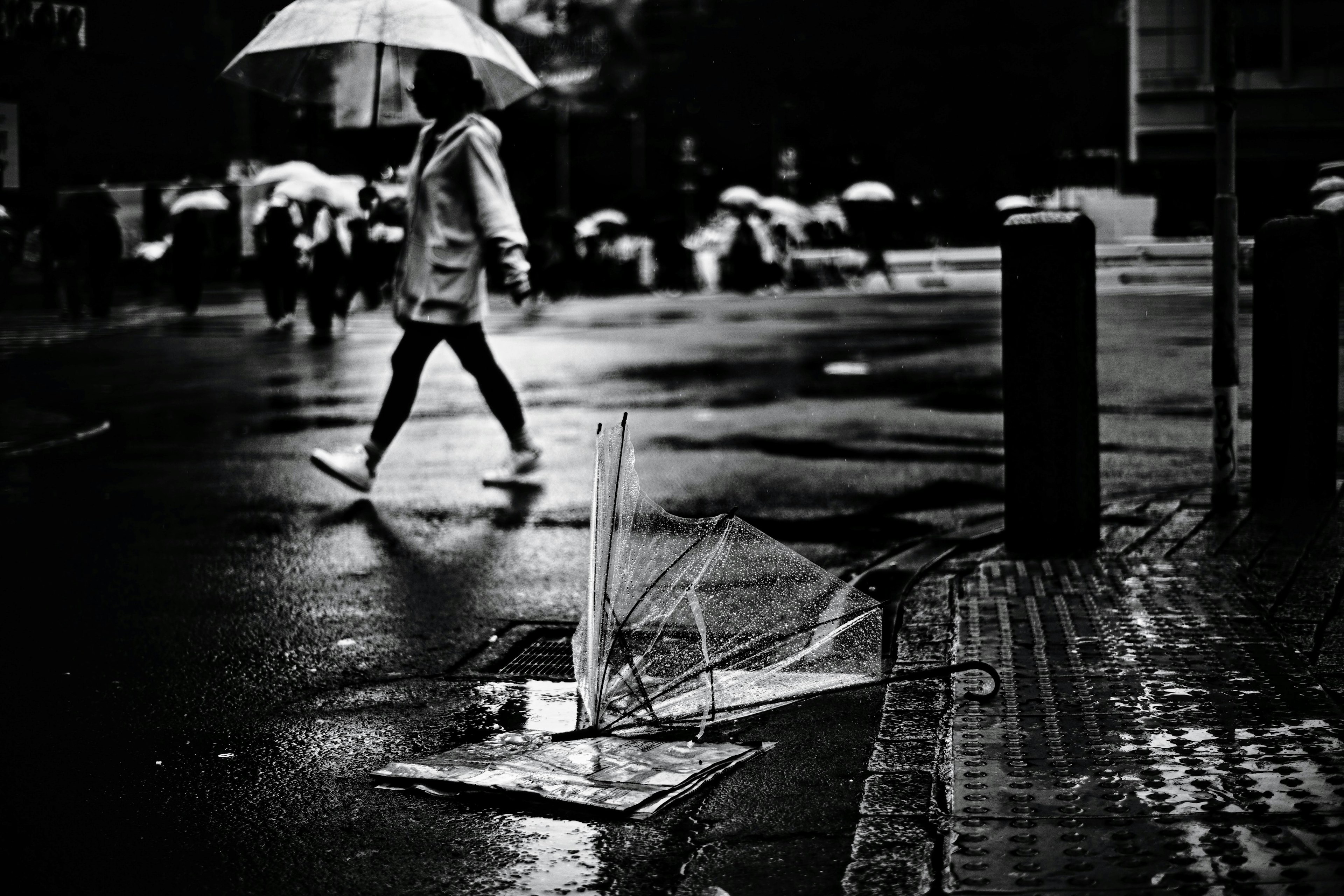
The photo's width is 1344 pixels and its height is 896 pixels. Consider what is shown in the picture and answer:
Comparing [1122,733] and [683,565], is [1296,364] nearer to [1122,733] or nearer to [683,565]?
[1122,733]

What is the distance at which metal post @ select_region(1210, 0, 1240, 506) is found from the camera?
22.0 ft

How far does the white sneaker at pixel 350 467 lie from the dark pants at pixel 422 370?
0.12 metres

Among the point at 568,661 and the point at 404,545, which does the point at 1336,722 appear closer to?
the point at 568,661

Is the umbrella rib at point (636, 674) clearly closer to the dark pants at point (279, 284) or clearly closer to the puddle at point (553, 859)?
the puddle at point (553, 859)

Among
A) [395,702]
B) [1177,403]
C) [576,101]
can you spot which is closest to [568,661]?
[395,702]

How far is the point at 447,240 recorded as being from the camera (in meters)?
8.00

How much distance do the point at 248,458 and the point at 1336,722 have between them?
6.87 metres

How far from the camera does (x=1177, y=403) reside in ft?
38.1

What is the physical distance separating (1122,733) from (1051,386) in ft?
7.54

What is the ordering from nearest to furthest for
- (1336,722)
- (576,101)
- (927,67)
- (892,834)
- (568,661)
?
(892,834) < (1336,722) < (568,661) < (927,67) < (576,101)

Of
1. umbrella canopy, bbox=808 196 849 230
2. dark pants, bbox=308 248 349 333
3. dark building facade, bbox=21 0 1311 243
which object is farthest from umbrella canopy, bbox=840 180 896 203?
dark pants, bbox=308 248 349 333

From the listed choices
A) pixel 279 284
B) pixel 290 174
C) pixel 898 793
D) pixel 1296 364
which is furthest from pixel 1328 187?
pixel 290 174

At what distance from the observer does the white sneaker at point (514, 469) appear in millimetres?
8234

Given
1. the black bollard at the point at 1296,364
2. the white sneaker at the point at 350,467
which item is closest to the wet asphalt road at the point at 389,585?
the white sneaker at the point at 350,467
